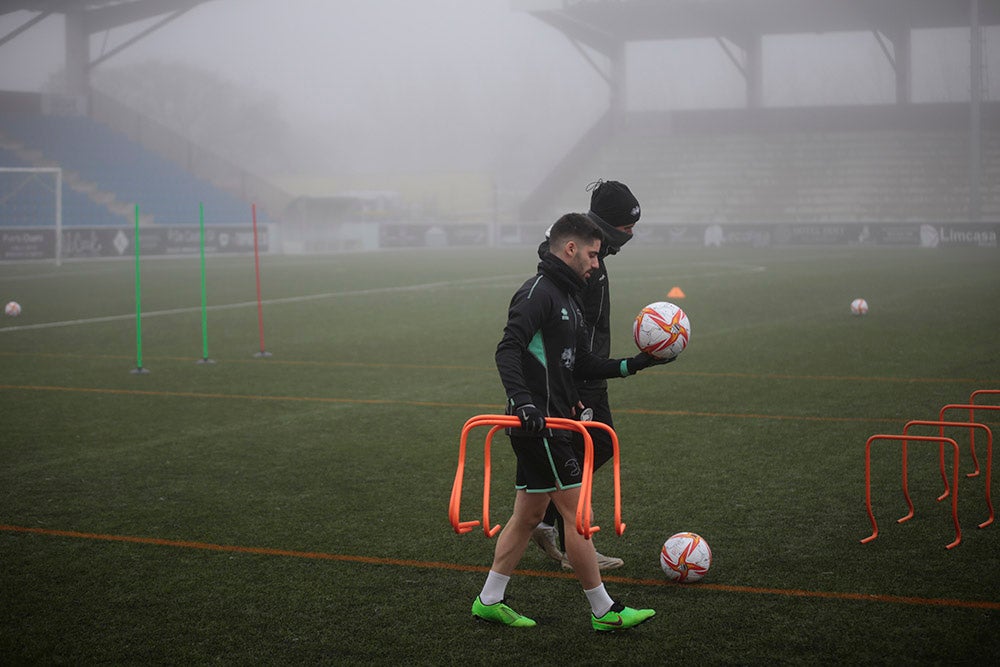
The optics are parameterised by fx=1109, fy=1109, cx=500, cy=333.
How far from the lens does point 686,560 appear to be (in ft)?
19.2

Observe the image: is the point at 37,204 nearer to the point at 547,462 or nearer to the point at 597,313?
the point at 597,313

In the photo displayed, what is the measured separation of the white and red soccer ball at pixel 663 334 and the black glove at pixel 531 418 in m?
0.95

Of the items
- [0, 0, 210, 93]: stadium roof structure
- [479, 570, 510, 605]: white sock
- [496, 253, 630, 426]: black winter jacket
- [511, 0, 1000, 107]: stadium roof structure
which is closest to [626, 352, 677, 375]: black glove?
[496, 253, 630, 426]: black winter jacket

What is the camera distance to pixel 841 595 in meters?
5.62

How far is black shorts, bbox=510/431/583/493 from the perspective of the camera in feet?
16.8

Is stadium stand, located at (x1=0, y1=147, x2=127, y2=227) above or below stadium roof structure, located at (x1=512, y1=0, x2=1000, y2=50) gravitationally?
below

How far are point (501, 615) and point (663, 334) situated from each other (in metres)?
1.57

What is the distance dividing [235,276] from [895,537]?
29.5 meters

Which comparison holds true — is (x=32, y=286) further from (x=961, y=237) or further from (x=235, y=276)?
(x=961, y=237)

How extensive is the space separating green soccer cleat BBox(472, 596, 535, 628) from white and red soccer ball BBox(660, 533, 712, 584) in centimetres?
92

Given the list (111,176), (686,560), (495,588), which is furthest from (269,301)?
(111,176)

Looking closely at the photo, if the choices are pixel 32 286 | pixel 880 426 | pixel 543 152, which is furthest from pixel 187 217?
pixel 543 152

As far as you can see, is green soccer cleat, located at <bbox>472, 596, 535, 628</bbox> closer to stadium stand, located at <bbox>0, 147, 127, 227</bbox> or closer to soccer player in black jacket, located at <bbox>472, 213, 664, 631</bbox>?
soccer player in black jacket, located at <bbox>472, 213, 664, 631</bbox>

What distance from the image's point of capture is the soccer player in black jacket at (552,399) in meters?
5.11
